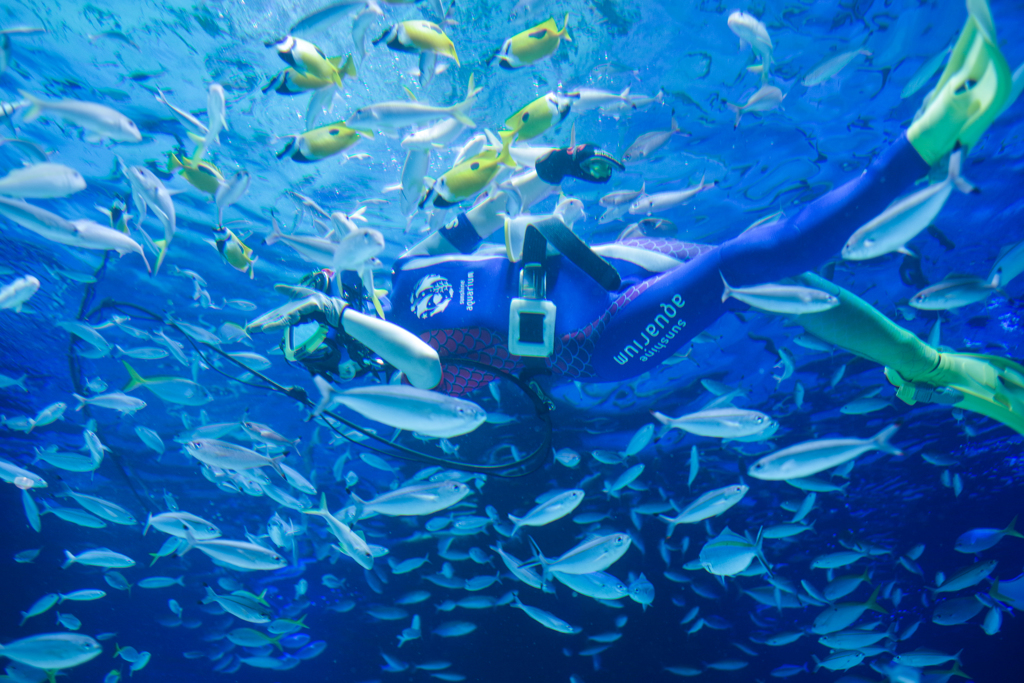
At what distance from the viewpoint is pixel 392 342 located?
222 cm

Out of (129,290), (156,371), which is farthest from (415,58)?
(156,371)

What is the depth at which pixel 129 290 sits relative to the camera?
30.2ft

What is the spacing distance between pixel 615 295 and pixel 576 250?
0.70 m

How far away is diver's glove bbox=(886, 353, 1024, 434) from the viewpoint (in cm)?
345

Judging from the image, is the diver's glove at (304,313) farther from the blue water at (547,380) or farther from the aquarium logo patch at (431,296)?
the blue water at (547,380)

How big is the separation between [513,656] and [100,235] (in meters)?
13.3

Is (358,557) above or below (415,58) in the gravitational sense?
below

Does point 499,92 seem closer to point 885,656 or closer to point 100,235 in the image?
point 100,235

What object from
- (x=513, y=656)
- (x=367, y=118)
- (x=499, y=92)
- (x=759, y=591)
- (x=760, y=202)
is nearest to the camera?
(x=367, y=118)

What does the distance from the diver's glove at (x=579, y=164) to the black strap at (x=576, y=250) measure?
0.35 m

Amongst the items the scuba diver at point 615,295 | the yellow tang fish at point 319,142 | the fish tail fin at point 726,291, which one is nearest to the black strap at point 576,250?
the scuba diver at point 615,295

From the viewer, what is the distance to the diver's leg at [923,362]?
3.43 metres

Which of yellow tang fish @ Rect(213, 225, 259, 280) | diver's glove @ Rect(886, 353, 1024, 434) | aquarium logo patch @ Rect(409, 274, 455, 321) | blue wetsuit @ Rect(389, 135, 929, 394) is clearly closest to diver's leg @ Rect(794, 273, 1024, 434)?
diver's glove @ Rect(886, 353, 1024, 434)

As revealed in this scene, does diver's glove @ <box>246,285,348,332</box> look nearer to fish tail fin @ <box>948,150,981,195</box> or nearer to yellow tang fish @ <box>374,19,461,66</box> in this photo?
yellow tang fish @ <box>374,19,461,66</box>
